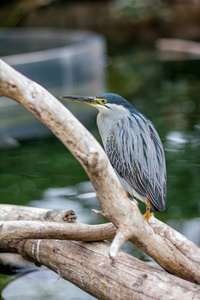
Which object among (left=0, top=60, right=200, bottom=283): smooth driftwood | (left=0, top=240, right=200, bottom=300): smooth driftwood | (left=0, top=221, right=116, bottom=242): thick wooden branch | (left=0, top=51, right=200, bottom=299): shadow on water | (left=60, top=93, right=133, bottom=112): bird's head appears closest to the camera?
(left=0, top=60, right=200, bottom=283): smooth driftwood

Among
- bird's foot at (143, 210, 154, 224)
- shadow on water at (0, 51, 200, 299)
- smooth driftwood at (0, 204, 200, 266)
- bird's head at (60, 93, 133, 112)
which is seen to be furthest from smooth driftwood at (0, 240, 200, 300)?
shadow on water at (0, 51, 200, 299)

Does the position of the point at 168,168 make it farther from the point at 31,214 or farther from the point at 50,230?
the point at 50,230

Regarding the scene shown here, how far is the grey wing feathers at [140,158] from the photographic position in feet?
6.58

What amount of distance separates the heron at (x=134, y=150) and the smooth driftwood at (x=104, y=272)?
27cm

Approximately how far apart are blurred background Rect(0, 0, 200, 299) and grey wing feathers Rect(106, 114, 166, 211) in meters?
0.83

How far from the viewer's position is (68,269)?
6.85ft

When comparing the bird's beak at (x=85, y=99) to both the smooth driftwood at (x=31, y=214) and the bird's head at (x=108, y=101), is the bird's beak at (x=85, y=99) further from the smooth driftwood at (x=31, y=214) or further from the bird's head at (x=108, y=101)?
the smooth driftwood at (x=31, y=214)

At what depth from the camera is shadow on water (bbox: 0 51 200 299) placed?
3605mm

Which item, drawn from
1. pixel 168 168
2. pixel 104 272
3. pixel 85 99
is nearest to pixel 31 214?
pixel 104 272

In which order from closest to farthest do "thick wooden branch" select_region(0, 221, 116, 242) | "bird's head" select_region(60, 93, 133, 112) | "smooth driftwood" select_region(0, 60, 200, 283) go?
"smooth driftwood" select_region(0, 60, 200, 283), "thick wooden branch" select_region(0, 221, 116, 242), "bird's head" select_region(60, 93, 133, 112)

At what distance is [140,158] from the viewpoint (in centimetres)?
203

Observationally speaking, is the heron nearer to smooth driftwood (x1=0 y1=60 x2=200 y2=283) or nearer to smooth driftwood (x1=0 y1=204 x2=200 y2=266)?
smooth driftwood (x1=0 y1=204 x2=200 y2=266)

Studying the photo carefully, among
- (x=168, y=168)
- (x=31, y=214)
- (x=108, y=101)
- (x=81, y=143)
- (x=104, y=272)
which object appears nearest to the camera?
(x=81, y=143)

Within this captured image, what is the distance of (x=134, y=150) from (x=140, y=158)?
0.04 meters
